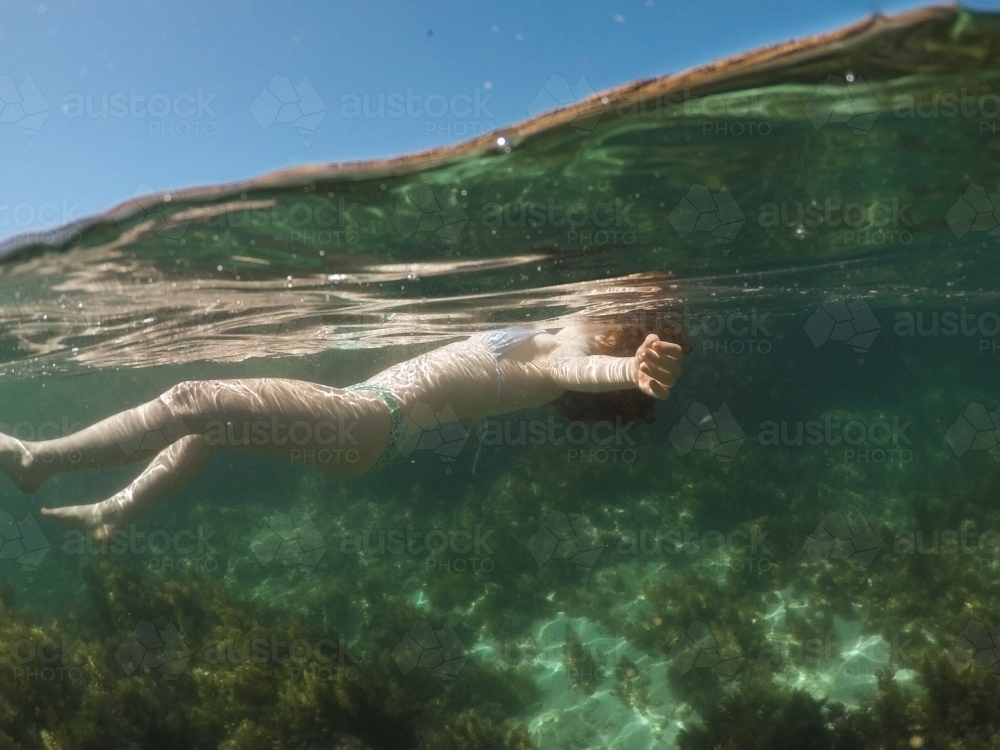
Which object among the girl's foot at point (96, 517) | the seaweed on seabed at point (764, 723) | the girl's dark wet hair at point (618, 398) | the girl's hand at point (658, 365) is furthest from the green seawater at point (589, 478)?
the girl's hand at point (658, 365)

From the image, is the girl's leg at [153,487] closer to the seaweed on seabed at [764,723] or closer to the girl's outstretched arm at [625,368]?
the girl's outstretched arm at [625,368]

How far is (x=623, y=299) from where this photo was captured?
14000mm

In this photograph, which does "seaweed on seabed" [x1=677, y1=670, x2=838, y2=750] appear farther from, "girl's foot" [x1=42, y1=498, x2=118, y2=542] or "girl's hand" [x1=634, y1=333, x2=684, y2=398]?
"girl's foot" [x1=42, y1=498, x2=118, y2=542]

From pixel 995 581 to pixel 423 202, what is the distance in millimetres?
13658

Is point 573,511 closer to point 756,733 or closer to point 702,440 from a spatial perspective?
point 702,440

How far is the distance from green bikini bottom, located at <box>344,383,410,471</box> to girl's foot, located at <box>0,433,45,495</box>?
3.31 m

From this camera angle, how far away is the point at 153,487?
5.97 m

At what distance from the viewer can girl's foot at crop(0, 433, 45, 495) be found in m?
5.87

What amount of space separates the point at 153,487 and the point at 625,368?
4.94 m

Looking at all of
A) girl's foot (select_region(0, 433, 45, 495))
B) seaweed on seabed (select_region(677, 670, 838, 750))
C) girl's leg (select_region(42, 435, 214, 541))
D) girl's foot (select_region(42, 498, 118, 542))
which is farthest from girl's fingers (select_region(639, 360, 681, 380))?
seaweed on seabed (select_region(677, 670, 838, 750))

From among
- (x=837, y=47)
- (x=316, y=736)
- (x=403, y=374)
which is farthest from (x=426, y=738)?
(x=837, y=47)

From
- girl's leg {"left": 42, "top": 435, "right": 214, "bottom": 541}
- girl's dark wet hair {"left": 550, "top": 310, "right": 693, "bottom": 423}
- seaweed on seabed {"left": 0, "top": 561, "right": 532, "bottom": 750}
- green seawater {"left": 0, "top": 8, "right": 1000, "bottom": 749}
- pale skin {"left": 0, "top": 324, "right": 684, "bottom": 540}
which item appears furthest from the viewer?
seaweed on seabed {"left": 0, "top": 561, "right": 532, "bottom": 750}

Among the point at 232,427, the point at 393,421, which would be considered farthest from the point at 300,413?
the point at 393,421

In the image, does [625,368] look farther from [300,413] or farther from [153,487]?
[153,487]
